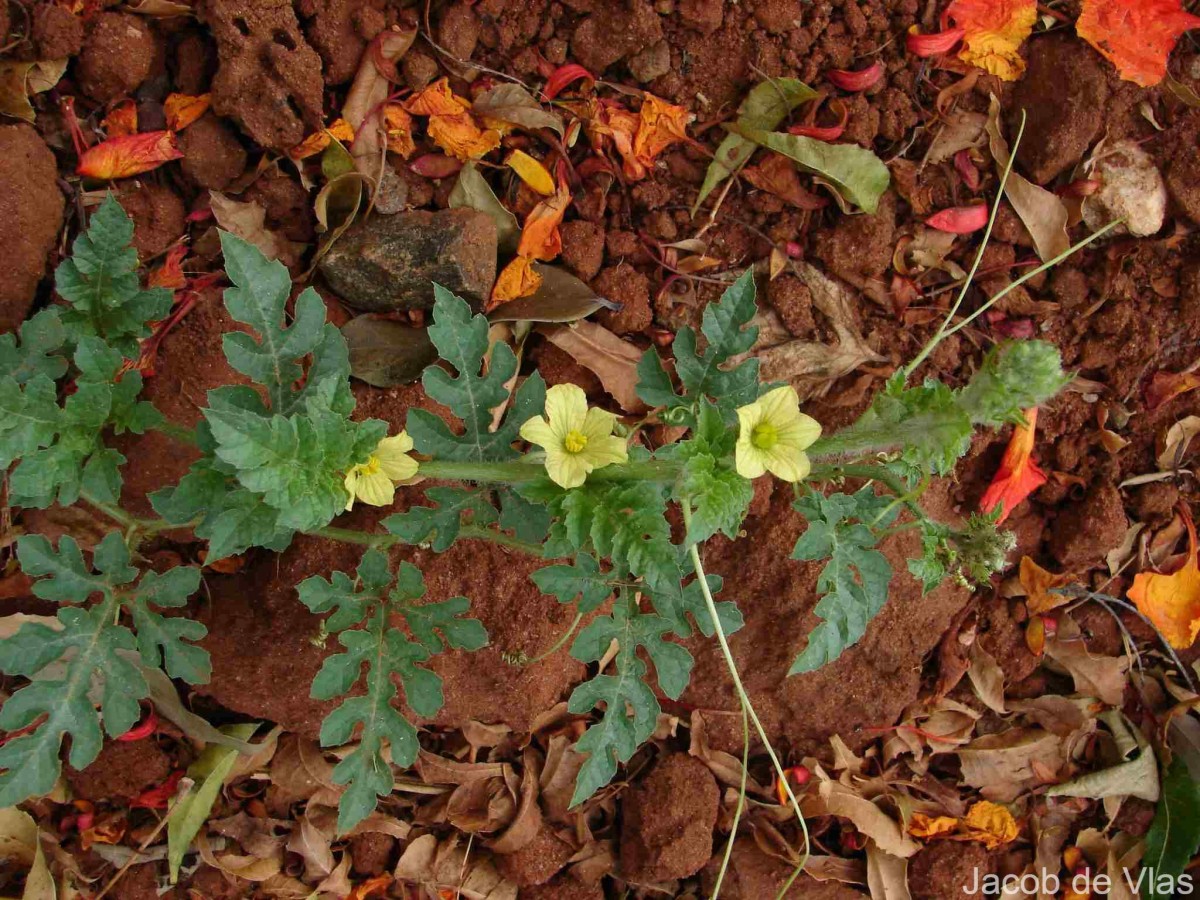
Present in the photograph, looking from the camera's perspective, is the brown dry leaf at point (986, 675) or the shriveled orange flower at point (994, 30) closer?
the shriveled orange flower at point (994, 30)

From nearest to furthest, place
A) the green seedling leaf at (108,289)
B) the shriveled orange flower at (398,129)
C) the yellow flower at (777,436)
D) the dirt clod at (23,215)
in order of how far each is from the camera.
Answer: the yellow flower at (777,436), the green seedling leaf at (108,289), the dirt clod at (23,215), the shriveled orange flower at (398,129)

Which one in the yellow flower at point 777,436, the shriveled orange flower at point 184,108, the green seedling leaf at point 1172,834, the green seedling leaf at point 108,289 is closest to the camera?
the yellow flower at point 777,436

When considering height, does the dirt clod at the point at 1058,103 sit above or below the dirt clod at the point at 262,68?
above

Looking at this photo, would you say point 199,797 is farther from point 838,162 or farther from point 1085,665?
point 1085,665

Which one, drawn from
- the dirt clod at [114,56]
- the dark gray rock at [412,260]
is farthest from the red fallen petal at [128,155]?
the dark gray rock at [412,260]

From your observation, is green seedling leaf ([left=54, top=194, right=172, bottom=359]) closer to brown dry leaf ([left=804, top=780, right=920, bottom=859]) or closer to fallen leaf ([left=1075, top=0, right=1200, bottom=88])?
brown dry leaf ([left=804, top=780, right=920, bottom=859])

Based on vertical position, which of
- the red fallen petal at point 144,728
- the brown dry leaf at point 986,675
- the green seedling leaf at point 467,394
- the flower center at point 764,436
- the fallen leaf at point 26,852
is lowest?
the fallen leaf at point 26,852

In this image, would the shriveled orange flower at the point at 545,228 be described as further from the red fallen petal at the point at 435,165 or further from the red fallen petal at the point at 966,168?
the red fallen petal at the point at 966,168

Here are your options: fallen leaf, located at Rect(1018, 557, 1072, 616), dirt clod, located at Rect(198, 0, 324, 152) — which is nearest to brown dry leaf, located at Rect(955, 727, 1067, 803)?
fallen leaf, located at Rect(1018, 557, 1072, 616)
